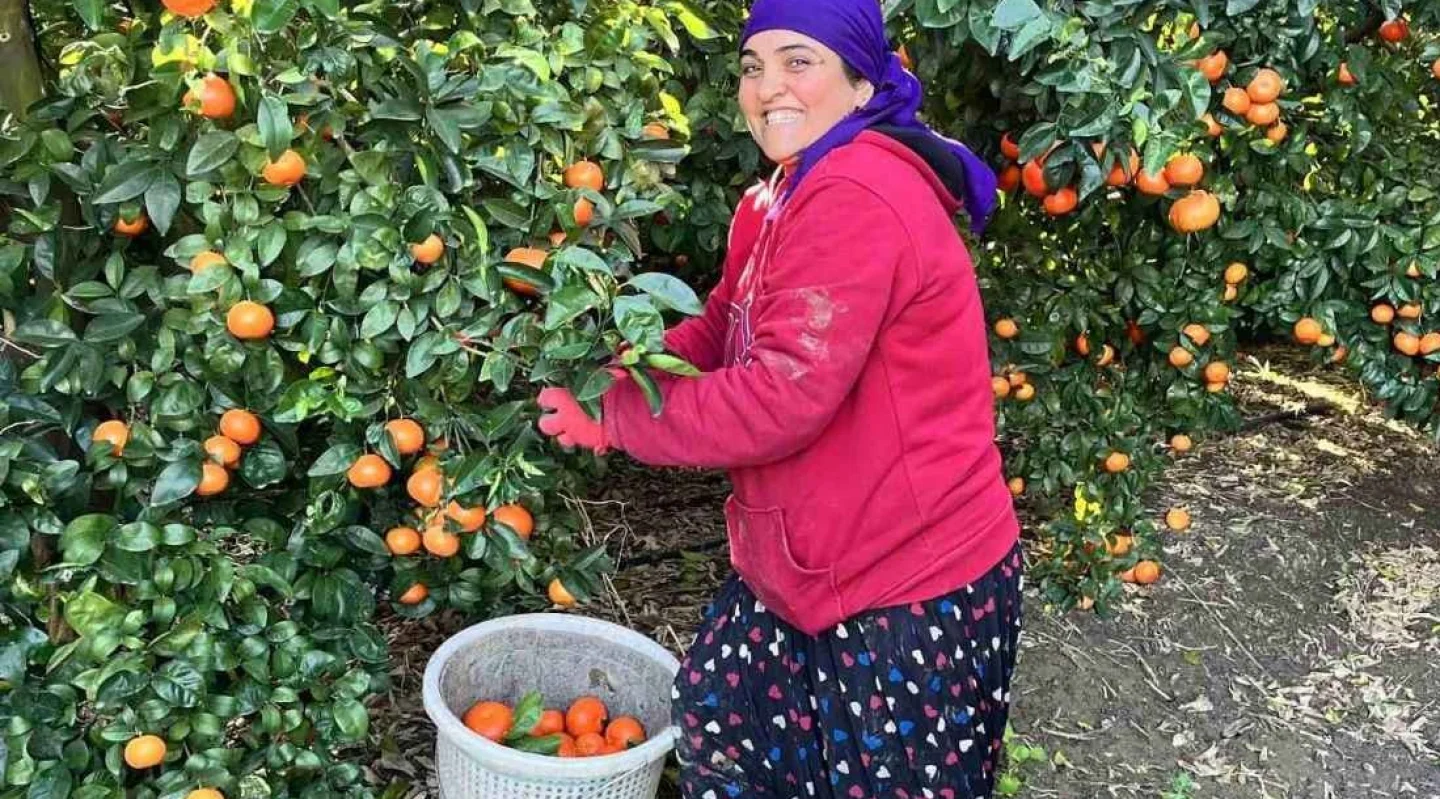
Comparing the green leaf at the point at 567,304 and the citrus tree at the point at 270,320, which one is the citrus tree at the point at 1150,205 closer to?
the citrus tree at the point at 270,320

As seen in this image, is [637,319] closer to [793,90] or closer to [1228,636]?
[793,90]

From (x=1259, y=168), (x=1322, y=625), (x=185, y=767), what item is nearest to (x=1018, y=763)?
(x=1322, y=625)

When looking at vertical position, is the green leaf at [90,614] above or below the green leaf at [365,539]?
above

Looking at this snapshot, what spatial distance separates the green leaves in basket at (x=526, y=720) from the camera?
7.30 feet

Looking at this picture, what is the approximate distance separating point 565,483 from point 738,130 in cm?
73

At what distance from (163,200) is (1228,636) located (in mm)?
2792

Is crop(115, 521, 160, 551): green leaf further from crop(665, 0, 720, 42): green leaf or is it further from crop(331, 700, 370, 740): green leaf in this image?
crop(665, 0, 720, 42): green leaf

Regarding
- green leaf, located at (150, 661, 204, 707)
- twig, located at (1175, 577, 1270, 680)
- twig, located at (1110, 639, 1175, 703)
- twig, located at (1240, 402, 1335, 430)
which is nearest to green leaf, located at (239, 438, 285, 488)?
green leaf, located at (150, 661, 204, 707)

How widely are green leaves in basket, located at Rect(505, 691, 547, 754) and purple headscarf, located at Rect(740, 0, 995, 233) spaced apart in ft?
3.39

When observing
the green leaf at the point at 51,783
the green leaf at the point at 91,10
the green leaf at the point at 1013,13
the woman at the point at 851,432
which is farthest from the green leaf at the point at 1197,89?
the green leaf at the point at 51,783

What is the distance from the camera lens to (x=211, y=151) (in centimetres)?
155

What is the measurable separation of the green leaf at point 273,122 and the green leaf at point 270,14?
0.28 ft

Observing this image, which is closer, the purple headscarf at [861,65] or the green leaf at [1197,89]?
the purple headscarf at [861,65]

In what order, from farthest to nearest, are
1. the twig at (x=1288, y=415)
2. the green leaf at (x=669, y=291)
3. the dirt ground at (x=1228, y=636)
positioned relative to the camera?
the twig at (x=1288, y=415)
the dirt ground at (x=1228, y=636)
the green leaf at (x=669, y=291)
